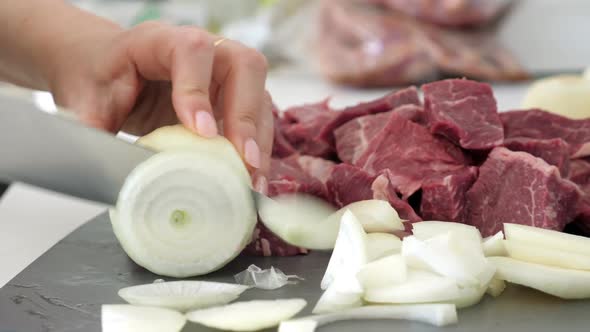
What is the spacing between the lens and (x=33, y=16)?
2174 mm

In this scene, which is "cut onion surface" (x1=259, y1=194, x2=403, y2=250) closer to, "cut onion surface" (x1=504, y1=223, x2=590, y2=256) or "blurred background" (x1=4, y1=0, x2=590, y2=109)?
"cut onion surface" (x1=504, y1=223, x2=590, y2=256)

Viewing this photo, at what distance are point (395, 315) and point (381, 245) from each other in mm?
222

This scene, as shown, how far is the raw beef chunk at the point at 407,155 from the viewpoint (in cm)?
195

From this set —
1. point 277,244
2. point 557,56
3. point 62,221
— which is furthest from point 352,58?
point 277,244

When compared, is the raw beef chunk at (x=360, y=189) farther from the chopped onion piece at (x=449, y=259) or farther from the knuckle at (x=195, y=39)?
the knuckle at (x=195, y=39)

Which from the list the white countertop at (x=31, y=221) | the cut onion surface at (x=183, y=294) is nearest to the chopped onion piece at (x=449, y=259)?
the cut onion surface at (x=183, y=294)

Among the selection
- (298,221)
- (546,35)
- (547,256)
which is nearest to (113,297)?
(298,221)

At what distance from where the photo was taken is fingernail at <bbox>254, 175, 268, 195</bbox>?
1.81 m

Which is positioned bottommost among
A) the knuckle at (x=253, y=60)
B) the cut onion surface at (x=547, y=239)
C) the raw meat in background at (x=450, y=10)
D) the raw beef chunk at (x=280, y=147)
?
the raw meat in background at (x=450, y=10)

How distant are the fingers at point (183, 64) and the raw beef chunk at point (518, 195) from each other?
62 cm

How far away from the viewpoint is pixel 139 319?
1.49 m

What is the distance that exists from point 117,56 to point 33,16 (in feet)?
1.23

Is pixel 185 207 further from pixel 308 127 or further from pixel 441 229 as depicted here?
pixel 308 127

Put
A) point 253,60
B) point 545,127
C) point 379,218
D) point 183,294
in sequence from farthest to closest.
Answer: point 545,127 → point 253,60 → point 379,218 → point 183,294
